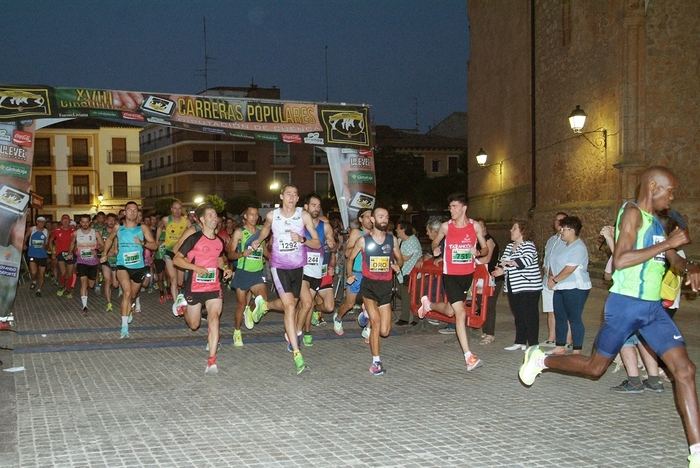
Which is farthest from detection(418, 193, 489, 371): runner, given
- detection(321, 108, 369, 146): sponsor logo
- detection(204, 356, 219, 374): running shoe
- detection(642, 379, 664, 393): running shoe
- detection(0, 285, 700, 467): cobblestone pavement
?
detection(321, 108, 369, 146): sponsor logo

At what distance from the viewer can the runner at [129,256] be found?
11.2 metres

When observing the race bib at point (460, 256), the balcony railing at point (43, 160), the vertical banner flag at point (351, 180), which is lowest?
the race bib at point (460, 256)

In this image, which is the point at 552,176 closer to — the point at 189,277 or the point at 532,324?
the point at 532,324

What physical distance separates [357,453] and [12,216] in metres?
9.08

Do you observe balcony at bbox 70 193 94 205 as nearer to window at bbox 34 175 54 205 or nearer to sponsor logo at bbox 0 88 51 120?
window at bbox 34 175 54 205

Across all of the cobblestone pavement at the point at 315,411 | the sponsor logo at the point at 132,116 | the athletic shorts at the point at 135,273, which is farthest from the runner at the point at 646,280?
the sponsor logo at the point at 132,116

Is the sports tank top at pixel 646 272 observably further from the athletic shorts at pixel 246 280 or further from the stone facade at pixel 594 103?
the stone facade at pixel 594 103

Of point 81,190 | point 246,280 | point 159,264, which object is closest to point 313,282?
point 246,280

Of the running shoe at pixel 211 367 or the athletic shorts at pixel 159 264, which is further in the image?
the athletic shorts at pixel 159 264

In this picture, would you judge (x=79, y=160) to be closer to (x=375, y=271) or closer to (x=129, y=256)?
(x=129, y=256)

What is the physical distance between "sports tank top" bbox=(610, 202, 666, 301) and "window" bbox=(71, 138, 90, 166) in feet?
230

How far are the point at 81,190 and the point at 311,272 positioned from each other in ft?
212

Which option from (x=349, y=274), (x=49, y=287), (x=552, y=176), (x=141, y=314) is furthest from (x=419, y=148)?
(x=349, y=274)

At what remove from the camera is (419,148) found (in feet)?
232
